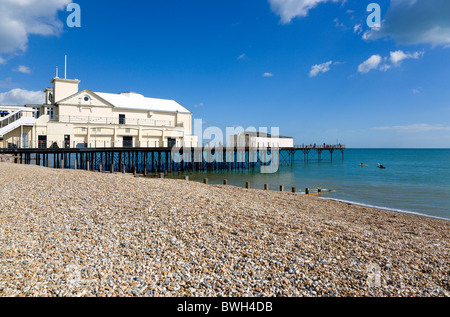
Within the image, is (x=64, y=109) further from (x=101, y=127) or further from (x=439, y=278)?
(x=439, y=278)

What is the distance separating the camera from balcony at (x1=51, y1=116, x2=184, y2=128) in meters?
29.3

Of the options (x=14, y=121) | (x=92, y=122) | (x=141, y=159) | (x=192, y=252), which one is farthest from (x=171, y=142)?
(x=192, y=252)

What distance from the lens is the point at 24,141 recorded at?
26859mm

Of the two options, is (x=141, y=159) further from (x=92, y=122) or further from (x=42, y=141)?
(x=42, y=141)

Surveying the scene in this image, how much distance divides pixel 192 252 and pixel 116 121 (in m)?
29.7

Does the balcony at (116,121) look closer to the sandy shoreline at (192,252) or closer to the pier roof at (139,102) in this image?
the pier roof at (139,102)

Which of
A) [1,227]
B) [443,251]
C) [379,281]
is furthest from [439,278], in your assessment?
[1,227]

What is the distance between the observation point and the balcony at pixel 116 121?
29.3m

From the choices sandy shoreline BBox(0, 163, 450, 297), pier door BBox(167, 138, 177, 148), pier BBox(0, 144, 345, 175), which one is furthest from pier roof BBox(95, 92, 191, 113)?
sandy shoreline BBox(0, 163, 450, 297)

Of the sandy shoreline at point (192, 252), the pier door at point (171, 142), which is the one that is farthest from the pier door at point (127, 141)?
the sandy shoreline at point (192, 252)

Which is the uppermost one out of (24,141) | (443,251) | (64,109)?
(64,109)

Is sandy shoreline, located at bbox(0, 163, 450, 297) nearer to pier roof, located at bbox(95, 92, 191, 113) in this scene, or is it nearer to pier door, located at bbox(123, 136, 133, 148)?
pier door, located at bbox(123, 136, 133, 148)

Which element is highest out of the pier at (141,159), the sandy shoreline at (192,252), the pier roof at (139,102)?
the pier roof at (139,102)
